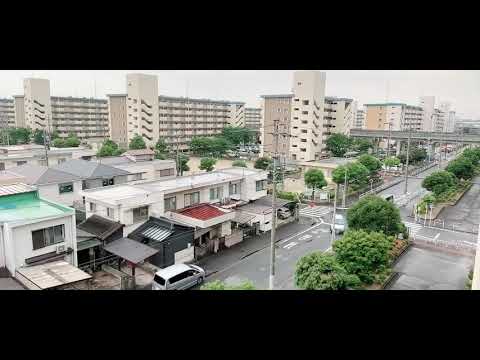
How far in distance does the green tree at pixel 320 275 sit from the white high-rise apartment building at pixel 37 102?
78.8ft

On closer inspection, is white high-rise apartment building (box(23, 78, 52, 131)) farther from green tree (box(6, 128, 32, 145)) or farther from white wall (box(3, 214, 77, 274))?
white wall (box(3, 214, 77, 274))

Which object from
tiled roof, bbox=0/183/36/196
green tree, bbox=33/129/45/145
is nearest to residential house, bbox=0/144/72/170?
tiled roof, bbox=0/183/36/196

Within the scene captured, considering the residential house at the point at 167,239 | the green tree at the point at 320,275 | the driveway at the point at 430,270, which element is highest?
the green tree at the point at 320,275

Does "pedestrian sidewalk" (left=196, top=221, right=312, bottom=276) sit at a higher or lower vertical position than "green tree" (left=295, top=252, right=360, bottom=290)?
lower

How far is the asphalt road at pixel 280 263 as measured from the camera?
19.7 ft

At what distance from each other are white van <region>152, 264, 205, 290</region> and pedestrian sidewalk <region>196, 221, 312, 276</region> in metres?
0.45

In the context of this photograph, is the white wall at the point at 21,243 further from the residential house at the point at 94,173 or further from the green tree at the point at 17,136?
the green tree at the point at 17,136

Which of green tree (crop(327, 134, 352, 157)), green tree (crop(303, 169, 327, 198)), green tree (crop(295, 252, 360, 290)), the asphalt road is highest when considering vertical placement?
green tree (crop(327, 134, 352, 157))

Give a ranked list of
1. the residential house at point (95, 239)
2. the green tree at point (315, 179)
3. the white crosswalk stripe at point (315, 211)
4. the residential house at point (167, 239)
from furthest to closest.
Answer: the green tree at point (315, 179), the white crosswalk stripe at point (315, 211), the residential house at point (167, 239), the residential house at point (95, 239)

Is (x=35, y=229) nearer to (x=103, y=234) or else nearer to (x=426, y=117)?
(x=103, y=234)

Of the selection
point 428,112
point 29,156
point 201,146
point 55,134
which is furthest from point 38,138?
point 428,112

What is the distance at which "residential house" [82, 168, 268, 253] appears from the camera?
677cm

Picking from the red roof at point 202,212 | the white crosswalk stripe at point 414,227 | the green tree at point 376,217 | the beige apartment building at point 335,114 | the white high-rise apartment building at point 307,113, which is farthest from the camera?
the beige apartment building at point 335,114

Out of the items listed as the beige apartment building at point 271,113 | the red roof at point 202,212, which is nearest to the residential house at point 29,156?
the red roof at point 202,212
